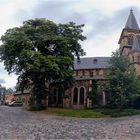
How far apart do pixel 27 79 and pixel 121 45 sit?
2552 centimetres

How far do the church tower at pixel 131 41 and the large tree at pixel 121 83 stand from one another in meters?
10.1

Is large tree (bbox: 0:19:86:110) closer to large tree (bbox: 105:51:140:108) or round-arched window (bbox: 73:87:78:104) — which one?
large tree (bbox: 105:51:140:108)

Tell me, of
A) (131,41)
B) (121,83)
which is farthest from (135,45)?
(121,83)

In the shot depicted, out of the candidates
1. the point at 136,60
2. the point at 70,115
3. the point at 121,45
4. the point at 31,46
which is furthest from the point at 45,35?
the point at 121,45

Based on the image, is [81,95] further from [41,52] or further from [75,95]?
[41,52]

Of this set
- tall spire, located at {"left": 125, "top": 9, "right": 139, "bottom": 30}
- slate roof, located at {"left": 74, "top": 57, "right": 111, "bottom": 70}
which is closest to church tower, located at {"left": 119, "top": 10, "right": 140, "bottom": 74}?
tall spire, located at {"left": 125, "top": 9, "right": 139, "bottom": 30}

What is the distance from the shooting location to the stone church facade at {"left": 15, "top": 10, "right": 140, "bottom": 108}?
68.5 metres

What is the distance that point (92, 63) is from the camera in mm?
74625

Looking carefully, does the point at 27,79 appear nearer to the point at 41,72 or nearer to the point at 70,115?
the point at 41,72

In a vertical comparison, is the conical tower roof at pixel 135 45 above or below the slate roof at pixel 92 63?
above

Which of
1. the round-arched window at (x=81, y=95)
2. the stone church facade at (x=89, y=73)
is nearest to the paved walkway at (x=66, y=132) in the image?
the stone church facade at (x=89, y=73)

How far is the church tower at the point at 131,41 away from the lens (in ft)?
221

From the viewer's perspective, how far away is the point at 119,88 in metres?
54.6

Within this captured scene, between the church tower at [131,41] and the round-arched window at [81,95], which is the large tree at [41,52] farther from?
the church tower at [131,41]
